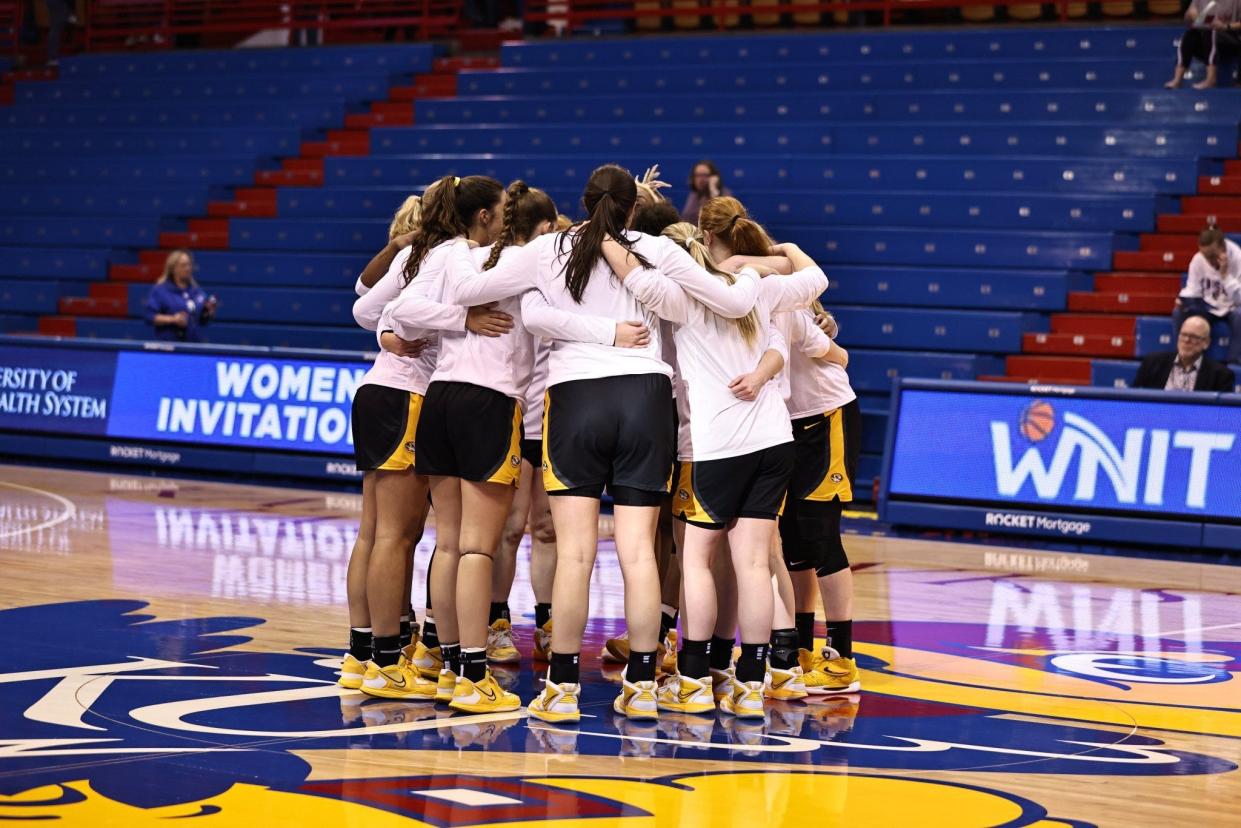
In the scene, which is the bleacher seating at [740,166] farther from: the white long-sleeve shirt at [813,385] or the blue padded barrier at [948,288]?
the white long-sleeve shirt at [813,385]

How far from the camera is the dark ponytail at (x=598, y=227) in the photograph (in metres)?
6.13

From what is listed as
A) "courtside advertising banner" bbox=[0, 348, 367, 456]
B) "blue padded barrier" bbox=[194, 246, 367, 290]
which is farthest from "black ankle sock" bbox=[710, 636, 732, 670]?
"blue padded barrier" bbox=[194, 246, 367, 290]

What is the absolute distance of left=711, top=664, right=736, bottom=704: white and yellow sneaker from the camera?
21.9 feet

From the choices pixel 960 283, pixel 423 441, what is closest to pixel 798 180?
pixel 960 283

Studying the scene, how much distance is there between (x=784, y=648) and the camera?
6.99 metres

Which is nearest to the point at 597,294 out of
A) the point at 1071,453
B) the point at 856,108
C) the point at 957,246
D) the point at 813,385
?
the point at 813,385

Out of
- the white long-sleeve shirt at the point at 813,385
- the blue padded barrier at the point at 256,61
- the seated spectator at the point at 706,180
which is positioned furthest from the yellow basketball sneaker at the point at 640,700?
the blue padded barrier at the point at 256,61

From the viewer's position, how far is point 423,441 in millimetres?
6453

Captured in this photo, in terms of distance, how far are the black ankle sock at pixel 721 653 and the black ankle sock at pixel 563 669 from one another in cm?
73

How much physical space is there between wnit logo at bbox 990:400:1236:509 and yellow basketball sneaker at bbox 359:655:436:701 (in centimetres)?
625

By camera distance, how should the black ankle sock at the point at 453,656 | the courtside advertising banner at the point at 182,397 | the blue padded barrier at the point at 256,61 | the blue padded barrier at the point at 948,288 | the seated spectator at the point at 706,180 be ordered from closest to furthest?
the black ankle sock at the point at 453,656
the courtside advertising banner at the point at 182,397
the seated spectator at the point at 706,180
the blue padded barrier at the point at 948,288
the blue padded barrier at the point at 256,61

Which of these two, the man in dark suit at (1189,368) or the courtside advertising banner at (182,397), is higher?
the man in dark suit at (1189,368)

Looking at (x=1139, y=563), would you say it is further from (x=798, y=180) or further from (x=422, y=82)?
(x=422, y=82)

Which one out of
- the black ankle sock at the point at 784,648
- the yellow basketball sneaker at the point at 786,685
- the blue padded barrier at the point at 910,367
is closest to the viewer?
the yellow basketball sneaker at the point at 786,685
